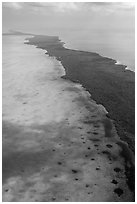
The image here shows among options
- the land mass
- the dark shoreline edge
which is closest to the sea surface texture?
the dark shoreline edge

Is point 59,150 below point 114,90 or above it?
below

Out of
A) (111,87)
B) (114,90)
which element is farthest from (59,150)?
(111,87)

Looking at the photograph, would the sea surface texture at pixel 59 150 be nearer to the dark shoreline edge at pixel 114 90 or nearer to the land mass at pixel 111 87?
the dark shoreline edge at pixel 114 90

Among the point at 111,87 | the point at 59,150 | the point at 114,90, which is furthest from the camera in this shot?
the point at 111,87

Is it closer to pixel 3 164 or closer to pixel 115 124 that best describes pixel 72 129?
pixel 115 124

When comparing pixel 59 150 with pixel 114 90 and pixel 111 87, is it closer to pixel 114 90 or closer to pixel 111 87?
pixel 114 90

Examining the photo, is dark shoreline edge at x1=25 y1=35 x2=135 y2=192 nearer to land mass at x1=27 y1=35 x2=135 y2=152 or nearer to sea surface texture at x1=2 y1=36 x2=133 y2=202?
land mass at x1=27 y1=35 x2=135 y2=152
